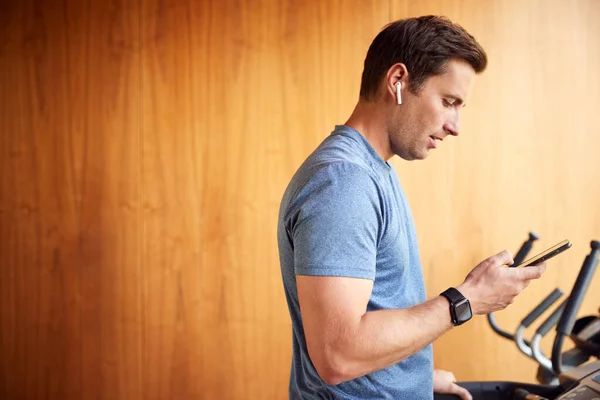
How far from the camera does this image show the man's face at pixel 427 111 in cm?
119

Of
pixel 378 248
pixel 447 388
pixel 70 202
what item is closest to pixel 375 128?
pixel 378 248

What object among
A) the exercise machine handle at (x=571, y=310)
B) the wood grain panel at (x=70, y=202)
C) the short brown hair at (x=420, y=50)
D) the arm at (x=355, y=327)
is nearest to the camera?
the arm at (x=355, y=327)

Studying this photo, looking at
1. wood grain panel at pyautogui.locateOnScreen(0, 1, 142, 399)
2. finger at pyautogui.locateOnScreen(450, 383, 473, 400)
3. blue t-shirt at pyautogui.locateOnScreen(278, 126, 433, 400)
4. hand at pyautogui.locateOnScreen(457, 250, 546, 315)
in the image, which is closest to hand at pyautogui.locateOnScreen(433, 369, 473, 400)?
finger at pyautogui.locateOnScreen(450, 383, 473, 400)

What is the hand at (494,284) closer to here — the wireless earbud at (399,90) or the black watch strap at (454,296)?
the black watch strap at (454,296)

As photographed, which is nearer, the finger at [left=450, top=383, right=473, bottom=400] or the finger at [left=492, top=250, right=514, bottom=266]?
the finger at [left=492, top=250, right=514, bottom=266]

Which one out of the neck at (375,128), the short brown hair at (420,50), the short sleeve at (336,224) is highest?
the short brown hair at (420,50)

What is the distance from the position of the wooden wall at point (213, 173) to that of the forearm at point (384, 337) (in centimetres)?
200

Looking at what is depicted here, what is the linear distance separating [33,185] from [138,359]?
3.47 feet

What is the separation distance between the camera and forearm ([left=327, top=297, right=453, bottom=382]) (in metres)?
0.95

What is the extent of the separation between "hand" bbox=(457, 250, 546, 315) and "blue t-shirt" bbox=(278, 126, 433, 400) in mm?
128

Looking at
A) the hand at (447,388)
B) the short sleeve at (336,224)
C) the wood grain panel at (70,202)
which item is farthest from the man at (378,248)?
the wood grain panel at (70,202)

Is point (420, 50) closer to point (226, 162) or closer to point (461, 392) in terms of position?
point (461, 392)

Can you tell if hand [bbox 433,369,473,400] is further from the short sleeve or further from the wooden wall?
the wooden wall

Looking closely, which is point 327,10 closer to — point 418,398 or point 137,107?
point 137,107
